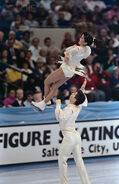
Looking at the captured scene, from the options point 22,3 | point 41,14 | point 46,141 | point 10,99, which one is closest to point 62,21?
point 41,14

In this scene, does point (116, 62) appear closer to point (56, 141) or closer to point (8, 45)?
point (8, 45)

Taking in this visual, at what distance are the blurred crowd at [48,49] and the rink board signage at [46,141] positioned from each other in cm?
77

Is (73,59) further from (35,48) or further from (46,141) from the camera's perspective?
(35,48)

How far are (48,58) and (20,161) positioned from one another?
341cm

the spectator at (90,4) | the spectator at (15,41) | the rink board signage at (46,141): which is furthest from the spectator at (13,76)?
the spectator at (90,4)

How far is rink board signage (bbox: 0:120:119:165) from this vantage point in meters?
9.09

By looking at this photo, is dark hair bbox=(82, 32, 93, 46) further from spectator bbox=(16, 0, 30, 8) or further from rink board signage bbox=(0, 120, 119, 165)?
spectator bbox=(16, 0, 30, 8)

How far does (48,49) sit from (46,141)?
12.2 feet

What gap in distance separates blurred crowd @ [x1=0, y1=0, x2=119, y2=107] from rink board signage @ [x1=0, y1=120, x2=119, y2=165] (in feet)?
2.52

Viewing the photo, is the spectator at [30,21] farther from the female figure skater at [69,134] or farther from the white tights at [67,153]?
the white tights at [67,153]

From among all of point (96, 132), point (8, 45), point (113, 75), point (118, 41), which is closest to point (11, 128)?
point (96, 132)

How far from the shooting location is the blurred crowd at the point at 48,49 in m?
11.0

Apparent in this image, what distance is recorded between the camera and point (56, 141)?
9.46 meters

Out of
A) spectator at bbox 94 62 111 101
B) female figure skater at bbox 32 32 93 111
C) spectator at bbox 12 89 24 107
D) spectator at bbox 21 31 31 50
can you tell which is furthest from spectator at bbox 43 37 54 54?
female figure skater at bbox 32 32 93 111
